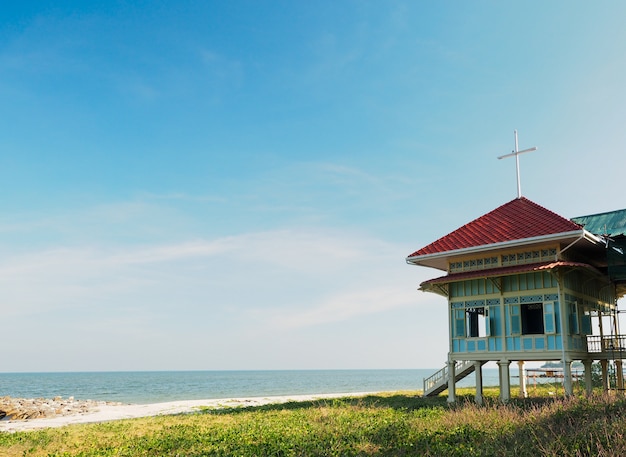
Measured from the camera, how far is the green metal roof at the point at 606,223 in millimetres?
25858

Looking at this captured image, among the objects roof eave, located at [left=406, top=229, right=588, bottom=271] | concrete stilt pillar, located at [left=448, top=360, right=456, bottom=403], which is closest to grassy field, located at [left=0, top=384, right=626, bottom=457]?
concrete stilt pillar, located at [left=448, top=360, right=456, bottom=403]

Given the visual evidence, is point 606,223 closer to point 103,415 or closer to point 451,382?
point 451,382

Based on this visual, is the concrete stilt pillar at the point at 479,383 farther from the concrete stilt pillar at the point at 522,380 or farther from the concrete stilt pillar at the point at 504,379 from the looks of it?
the concrete stilt pillar at the point at 522,380

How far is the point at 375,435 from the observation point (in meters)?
15.7

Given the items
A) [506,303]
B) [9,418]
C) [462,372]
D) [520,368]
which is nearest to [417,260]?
[506,303]

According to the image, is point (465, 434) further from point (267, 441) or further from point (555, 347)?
point (555, 347)

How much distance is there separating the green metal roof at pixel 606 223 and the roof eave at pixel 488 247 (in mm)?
2743

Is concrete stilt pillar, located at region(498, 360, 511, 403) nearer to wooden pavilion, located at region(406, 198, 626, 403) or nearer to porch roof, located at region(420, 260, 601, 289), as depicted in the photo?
wooden pavilion, located at region(406, 198, 626, 403)

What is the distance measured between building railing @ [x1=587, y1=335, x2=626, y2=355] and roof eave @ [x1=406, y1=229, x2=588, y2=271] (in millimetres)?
4628

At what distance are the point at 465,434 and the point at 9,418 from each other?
3413 cm

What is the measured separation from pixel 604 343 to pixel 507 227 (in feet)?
22.5

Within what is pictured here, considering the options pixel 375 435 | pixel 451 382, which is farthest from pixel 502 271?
pixel 375 435

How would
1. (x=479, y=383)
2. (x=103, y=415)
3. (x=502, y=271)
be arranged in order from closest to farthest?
(x=502, y=271) → (x=479, y=383) → (x=103, y=415)

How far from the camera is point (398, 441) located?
14.7 m
